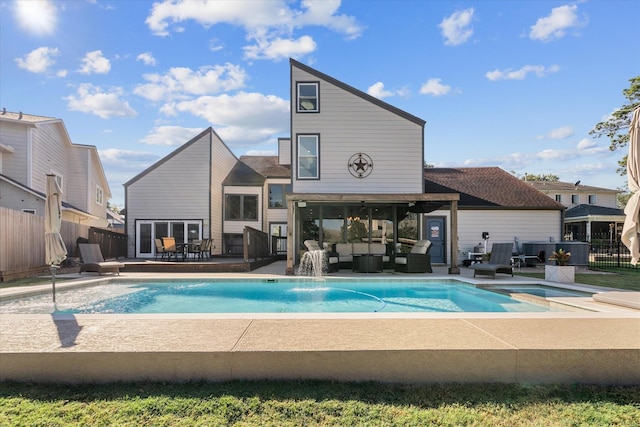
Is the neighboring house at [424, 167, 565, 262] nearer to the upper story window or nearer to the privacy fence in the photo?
the upper story window

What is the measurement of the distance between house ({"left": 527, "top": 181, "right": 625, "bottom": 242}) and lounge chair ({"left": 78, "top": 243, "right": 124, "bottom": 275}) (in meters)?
22.6

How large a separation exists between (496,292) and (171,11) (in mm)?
11269

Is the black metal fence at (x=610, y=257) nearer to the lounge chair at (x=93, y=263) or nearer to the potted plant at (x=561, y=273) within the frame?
the potted plant at (x=561, y=273)

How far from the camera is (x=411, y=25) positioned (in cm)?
1153

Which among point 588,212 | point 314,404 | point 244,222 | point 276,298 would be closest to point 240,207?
point 244,222

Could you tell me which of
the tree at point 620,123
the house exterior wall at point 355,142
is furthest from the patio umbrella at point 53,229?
the tree at point 620,123

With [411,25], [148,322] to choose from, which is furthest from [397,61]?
[148,322]

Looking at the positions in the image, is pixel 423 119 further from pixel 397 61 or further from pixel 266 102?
pixel 266 102

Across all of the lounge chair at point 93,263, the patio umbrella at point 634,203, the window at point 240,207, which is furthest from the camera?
the window at point 240,207

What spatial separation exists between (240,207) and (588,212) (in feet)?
77.9

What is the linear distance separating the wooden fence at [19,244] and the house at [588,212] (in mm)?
24582

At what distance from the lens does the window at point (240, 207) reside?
763 inches

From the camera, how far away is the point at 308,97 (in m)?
13.2

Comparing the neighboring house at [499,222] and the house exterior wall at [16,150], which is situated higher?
the house exterior wall at [16,150]
